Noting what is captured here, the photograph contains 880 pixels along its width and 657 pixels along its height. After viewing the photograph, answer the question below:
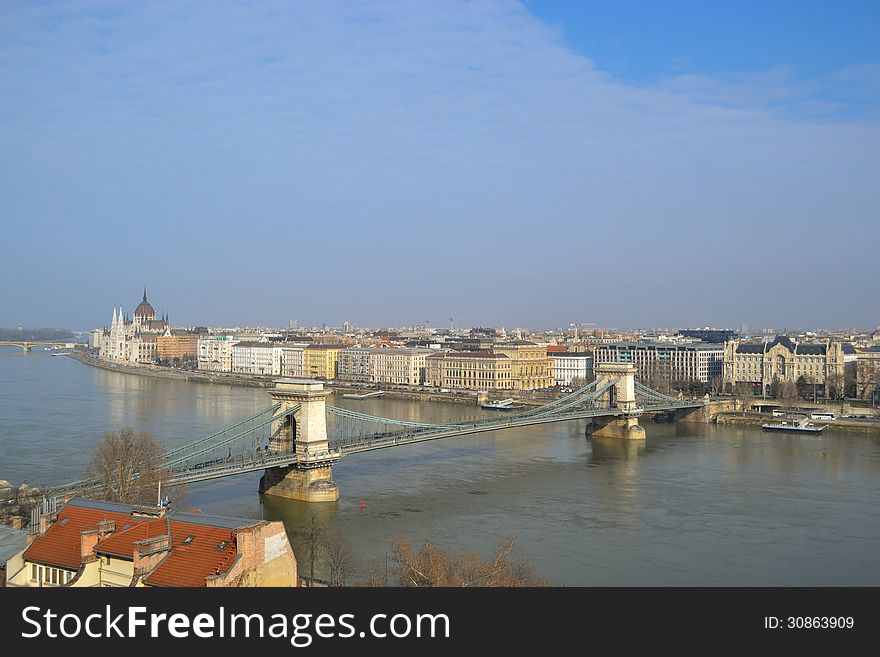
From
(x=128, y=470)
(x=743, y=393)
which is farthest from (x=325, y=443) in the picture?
(x=743, y=393)

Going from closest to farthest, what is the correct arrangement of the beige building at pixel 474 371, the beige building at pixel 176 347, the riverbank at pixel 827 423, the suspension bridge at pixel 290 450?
1. the suspension bridge at pixel 290 450
2. the riverbank at pixel 827 423
3. the beige building at pixel 474 371
4. the beige building at pixel 176 347

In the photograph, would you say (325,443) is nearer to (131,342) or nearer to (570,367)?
(570,367)

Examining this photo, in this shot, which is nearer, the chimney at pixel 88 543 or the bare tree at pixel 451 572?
the chimney at pixel 88 543

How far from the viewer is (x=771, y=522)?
13234 mm

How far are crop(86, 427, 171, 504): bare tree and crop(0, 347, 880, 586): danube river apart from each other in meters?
1.36

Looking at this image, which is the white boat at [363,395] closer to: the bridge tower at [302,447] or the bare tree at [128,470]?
the bridge tower at [302,447]

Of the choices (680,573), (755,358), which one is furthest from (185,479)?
(755,358)

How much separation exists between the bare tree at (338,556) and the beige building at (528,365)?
94.6ft

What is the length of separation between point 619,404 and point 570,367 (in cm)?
1910

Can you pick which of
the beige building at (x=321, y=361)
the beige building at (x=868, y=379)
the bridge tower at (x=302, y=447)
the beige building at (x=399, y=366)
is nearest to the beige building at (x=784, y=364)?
the beige building at (x=868, y=379)

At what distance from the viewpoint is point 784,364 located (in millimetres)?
35031

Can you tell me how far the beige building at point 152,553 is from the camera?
5.99 metres
